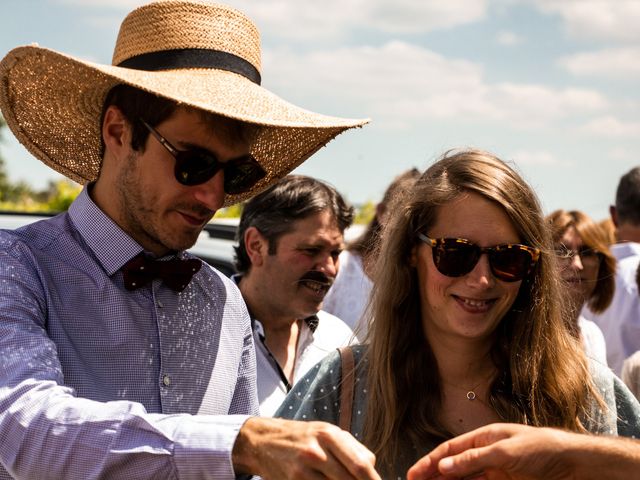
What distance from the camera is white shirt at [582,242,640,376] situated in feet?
19.3

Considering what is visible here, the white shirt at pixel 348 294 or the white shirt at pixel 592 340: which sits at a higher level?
the white shirt at pixel 592 340

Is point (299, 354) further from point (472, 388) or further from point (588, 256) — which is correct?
point (588, 256)

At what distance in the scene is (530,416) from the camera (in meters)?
2.78

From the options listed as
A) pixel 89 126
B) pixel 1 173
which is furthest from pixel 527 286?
pixel 1 173

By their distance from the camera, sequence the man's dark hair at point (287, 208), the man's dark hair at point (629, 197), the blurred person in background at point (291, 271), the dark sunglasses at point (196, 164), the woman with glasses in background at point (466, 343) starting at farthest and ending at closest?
the man's dark hair at point (629, 197) < the man's dark hair at point (287, 208) < the blurred person in background at point (291, 271) < the woman with glasses in background at point (466, 343) < the dark sunglasses at point (196, 164)

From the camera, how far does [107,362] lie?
7.96ft

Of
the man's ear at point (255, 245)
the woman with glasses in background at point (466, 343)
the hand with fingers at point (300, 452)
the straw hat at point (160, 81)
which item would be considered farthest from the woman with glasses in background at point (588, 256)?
the hand with fingers at point (300, 452)

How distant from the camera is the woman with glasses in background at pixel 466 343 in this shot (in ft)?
9.11

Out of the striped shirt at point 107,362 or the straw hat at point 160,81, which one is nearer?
the striped shirt at point 107,362

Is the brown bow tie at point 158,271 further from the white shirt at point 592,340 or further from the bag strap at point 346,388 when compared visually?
the white shirt at point 592,340

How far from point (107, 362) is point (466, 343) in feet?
3.64

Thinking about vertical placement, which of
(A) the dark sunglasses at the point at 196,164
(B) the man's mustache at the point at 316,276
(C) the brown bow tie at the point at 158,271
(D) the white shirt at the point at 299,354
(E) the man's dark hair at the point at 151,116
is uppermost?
(E) the man's dark hair at the point at 151,116

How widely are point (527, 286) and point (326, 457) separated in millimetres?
1402

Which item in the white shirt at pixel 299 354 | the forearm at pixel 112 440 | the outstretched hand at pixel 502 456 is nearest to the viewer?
the forearm at pixel 112 440
